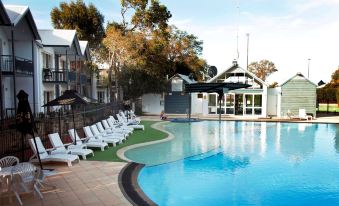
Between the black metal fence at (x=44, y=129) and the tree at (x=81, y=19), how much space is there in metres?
19.1

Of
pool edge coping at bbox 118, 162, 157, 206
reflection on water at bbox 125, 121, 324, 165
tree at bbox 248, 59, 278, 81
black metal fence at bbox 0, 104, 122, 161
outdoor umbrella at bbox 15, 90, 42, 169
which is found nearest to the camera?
pool edge coping at bbox 118, 162, 157, 206

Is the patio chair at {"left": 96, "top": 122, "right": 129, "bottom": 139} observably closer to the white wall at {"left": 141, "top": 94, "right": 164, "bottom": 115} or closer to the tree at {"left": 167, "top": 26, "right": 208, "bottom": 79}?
the white wall at {"left": 141, "top": 94, "right": 164, "bottom": 115}

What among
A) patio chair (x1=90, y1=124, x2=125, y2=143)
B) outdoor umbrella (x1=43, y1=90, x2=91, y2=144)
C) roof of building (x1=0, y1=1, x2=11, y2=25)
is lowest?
patio chair (x1=90, y1=124, x2=125, y2=143)

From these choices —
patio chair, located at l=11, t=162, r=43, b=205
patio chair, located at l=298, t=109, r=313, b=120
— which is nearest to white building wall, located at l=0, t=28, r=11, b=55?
patio chair, located at l=11, t=162, r=43, b=205

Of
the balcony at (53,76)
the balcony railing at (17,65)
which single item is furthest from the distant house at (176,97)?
the balcony railing at (17,65)

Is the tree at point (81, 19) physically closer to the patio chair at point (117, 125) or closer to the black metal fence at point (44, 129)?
the black metal fence at point (44, 129)

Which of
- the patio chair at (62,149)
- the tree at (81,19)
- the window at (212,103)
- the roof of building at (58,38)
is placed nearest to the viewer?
the patio chair at (62,149)

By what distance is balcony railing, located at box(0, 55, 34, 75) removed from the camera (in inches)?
647

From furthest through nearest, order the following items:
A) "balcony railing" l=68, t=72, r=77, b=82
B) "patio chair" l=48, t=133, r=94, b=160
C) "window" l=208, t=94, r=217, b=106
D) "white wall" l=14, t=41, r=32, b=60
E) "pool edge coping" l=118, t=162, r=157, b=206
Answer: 1. "window" l=208, t=94, r=217, b=106
2. "balcony railing" l=68, t=72, r=77, b=82
3. "white wall" l=14, t=41, r=32, b=60
4. "patio chair" l=48, t=133, r=94, b=160
5. "pool edge coping" l=118, t=162, r=157, b=206

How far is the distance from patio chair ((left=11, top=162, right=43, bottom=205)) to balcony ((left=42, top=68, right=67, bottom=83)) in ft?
53.7

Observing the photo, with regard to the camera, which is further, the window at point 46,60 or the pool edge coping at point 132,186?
the window at point 46,60

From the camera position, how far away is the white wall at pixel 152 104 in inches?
1278

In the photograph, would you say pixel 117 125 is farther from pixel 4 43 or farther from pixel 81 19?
pixel 81 19

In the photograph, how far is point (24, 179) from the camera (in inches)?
263
